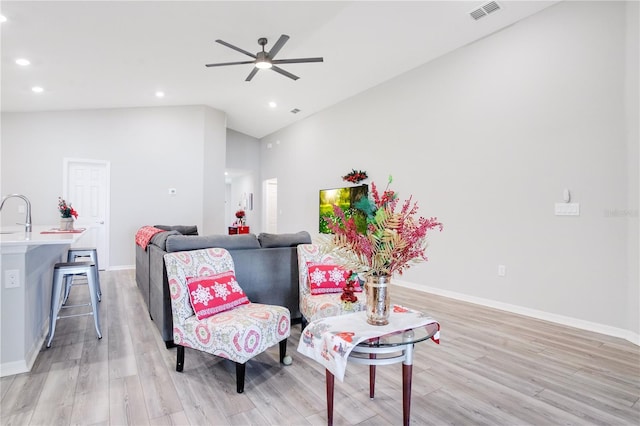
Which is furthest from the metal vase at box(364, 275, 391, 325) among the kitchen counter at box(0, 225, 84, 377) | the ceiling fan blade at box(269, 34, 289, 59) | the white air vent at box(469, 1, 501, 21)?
the white air vent at box(469, 1, 501, 21)

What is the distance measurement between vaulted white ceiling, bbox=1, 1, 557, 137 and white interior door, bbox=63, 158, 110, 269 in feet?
3.55

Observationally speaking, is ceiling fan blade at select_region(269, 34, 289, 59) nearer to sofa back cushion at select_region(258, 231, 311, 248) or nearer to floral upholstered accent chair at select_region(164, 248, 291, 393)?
sofa back cushion at select_region(258, 231, 311, 248)

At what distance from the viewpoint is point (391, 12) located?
3883 millimetres

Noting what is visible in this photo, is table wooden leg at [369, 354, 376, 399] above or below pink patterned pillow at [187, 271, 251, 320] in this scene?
below

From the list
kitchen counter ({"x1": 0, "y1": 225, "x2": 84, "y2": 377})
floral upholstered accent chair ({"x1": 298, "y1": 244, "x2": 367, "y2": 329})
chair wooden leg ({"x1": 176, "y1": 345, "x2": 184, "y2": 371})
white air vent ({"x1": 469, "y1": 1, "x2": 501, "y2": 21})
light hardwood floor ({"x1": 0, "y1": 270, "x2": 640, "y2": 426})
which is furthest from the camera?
white air vent ({"x1": 469, "y1": 1, "x2": 501, "y2": 21})

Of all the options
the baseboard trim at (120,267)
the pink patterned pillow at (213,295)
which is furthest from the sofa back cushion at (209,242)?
the baseboard trim at (120,267)

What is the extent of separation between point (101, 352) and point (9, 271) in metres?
0.91

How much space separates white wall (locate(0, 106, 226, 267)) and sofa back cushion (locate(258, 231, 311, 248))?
4219mm

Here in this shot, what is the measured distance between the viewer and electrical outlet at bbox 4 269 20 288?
7.52ft

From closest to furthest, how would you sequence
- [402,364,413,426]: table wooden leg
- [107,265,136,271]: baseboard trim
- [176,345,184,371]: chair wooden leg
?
[402,364,413,426]: table wooden leg → [176,345,184,371]: chair wooden leg → [107,265,136,271]: baseboard trim

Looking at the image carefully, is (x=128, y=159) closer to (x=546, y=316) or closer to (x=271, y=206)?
(x=271, y=206)

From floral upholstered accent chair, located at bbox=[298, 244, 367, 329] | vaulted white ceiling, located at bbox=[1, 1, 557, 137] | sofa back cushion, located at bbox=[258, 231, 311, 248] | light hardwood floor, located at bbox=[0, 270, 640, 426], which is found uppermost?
vaulted white ceiling, located at bbox=[1, 1, 557, 137]

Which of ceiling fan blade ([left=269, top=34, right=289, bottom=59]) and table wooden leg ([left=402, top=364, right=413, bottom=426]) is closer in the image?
table wooden leg ([left=402, top=364, right=413, bottom=426])

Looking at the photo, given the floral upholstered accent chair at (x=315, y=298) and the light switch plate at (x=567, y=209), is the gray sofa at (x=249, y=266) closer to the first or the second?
the floral upholstered accent chair at (x=315, y=298)
